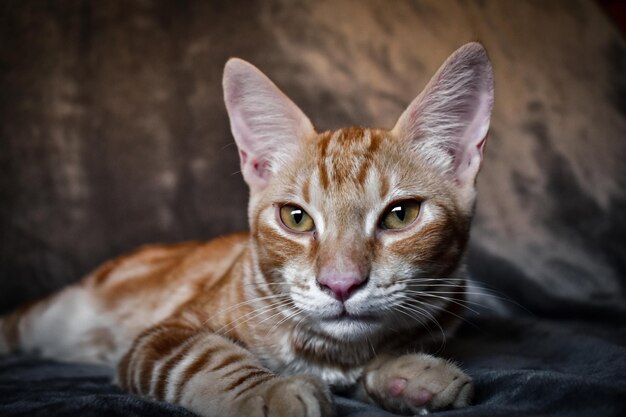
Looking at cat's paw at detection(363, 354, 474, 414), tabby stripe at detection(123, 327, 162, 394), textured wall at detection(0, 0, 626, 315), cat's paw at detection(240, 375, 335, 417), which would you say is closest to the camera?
cat's paw at detection(240, 375, 335, 417)

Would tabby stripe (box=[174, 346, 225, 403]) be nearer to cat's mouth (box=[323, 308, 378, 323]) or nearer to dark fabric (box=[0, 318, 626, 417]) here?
dark fabric (box=[0, 318, 626, 417])

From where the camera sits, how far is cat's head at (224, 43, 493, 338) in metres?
1.25

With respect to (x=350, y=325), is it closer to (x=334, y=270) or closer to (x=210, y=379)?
(x=334, y=270)

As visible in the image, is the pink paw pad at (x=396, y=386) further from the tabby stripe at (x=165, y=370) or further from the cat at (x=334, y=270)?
the tabby stripe at (x=165, y=370)

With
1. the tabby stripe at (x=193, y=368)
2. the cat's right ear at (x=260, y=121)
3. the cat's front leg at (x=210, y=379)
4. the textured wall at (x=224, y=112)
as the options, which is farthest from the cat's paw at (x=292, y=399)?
the textured wall at (x=224, y=112)

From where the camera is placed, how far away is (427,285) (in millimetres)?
1314

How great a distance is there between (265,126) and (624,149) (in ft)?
4.49

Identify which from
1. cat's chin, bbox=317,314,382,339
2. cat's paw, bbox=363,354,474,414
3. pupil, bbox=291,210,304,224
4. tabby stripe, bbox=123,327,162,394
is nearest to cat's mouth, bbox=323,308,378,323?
cat's chin, bbox=317,314,382,339

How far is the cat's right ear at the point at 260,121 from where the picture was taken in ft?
4.91

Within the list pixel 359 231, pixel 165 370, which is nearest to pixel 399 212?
pixel 359 231

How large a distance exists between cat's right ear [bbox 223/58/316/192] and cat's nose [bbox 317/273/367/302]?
42 centimetres

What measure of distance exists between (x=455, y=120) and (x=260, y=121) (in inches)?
17.3

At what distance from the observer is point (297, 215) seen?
1398mm

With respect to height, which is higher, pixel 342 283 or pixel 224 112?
pixel 224 112
